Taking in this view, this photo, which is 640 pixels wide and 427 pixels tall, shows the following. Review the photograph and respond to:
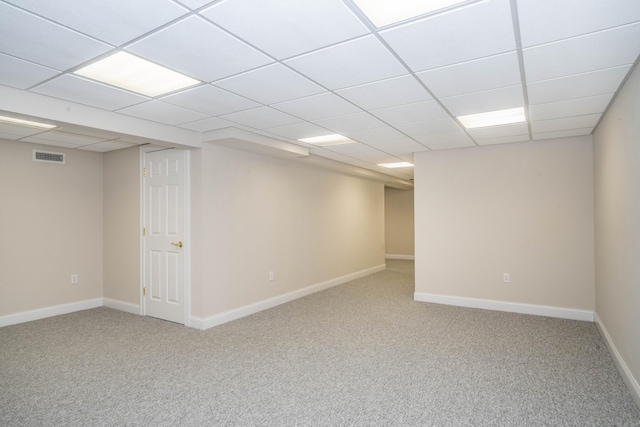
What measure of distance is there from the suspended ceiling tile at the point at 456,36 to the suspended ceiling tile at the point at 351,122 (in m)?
1.28

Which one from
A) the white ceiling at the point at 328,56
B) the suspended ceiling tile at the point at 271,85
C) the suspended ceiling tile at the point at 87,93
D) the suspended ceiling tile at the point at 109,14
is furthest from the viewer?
the suspended ceiling tile at the point at 87,93

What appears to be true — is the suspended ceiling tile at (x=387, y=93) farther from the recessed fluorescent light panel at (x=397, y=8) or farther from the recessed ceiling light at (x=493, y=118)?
the recessed ceiling light at (x=493, y=118)

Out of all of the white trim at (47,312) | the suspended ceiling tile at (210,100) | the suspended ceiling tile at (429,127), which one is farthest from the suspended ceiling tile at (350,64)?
the white trim at (47,312)

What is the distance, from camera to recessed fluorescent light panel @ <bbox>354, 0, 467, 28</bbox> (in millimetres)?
1787

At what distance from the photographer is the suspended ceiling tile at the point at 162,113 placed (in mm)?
3302

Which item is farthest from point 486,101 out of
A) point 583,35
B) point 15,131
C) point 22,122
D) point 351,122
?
point 15,131

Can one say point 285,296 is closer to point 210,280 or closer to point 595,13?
point 210,280

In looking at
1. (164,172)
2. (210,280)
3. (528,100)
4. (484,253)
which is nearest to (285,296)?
(210,280)

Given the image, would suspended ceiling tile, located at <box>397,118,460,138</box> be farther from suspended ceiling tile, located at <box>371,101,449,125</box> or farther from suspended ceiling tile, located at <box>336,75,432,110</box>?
suspended ceiling tile, located at <box>336,75,432,110</box>

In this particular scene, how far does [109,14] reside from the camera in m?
1.82

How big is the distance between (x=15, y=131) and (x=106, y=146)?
1.02 meters

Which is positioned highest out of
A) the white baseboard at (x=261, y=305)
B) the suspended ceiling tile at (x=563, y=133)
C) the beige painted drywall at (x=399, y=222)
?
the suspended ceiling tile at (x=563, y=133)

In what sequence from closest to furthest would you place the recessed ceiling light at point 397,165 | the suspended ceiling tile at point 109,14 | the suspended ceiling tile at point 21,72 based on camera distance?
the suspended ceiling tile at point 109,14, the suspended ceiling tile at point 21,72, the recessed ceiling light at point 397,165

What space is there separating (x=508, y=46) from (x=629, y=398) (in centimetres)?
261
